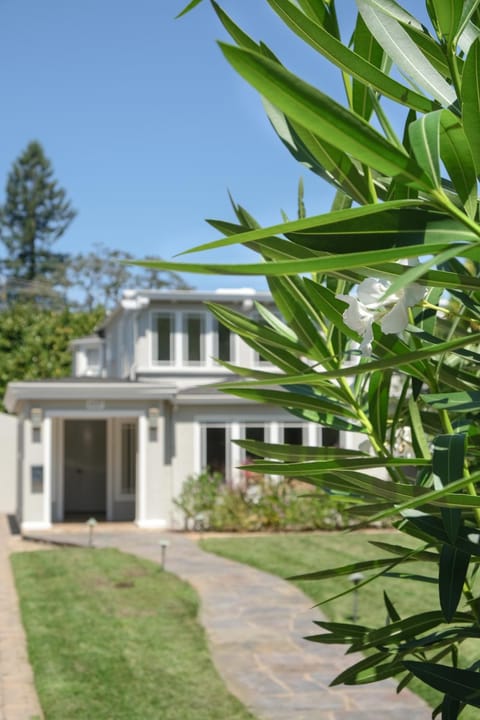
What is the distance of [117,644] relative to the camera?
9992 mm

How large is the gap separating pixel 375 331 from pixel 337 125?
77 centimetres

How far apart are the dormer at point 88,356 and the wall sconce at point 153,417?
11.6 m

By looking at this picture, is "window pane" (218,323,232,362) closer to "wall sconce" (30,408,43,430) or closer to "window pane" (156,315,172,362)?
"window pane" (156,315,172,362)

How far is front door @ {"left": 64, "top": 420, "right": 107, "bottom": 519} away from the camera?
25.5 m

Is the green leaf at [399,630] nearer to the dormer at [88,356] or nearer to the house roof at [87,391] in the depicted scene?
the house roof at [87,391]

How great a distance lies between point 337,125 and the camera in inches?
52.6

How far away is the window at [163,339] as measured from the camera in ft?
75.6

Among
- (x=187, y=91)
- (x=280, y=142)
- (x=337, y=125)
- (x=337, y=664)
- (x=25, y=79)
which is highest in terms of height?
(x=25, y=79)

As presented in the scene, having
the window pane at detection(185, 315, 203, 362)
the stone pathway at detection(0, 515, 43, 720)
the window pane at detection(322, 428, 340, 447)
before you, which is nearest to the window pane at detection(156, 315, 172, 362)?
the window pane at detection(185, 315, 203, 362)

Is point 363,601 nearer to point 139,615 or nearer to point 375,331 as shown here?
point 139,615

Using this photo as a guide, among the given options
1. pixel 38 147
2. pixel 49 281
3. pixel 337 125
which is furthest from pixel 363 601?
pixel 38 147

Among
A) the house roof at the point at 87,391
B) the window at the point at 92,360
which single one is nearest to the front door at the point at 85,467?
the house roof at the point at 87,391

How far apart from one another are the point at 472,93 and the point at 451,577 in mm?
1052

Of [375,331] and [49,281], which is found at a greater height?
[49,281]
